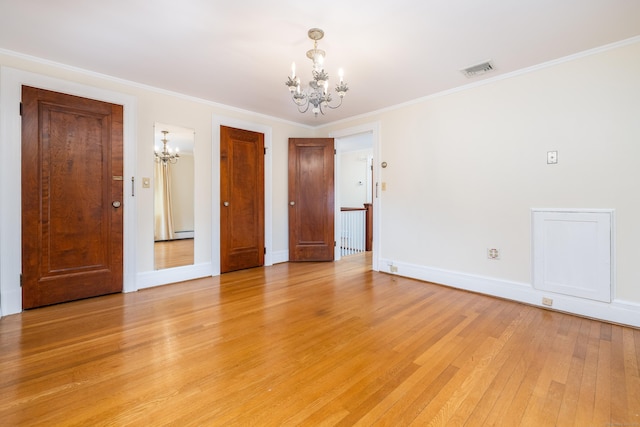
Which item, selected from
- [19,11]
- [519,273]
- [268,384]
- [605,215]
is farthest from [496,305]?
[19,11]

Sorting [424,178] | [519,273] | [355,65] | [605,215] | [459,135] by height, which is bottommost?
[519,273]

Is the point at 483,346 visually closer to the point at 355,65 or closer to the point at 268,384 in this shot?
the point at 268,384

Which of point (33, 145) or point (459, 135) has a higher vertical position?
point (459, 135)

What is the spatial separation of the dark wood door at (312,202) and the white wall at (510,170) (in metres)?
1.11

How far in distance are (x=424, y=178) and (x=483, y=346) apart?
226 centimetres

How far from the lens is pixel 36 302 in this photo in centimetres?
279

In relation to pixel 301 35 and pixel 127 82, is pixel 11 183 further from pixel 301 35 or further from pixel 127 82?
pixel 301 35

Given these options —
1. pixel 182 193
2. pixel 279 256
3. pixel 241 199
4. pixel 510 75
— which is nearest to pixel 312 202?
pixel 279 256

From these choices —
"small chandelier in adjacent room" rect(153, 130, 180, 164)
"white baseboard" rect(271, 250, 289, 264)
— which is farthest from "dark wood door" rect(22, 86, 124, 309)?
"white baseboard" rect(271, 250, 289, 264)

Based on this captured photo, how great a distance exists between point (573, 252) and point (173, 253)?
17.3 feet

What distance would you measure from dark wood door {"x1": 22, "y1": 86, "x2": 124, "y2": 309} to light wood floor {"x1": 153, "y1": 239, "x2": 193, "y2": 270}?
2.20 feet

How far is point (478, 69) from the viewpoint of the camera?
9.63ft

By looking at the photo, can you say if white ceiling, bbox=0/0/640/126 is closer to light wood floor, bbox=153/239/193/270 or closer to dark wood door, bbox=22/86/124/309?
dark wood door, bbox=22/86/124/309

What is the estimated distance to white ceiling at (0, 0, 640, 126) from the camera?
2020 millimetres
